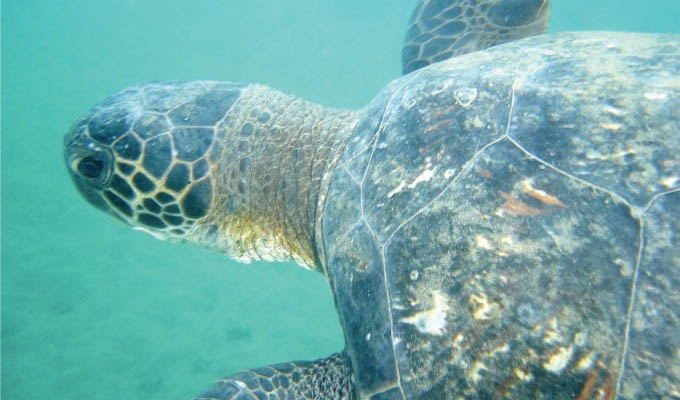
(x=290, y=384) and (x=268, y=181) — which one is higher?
(x=268, y=181)

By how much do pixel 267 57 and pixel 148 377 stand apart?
41.6 ft

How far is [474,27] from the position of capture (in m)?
3.18

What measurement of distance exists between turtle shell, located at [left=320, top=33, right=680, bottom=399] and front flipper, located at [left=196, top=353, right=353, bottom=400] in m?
0.49

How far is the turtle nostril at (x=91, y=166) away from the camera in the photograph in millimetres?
2359

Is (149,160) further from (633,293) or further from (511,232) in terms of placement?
(633,293)

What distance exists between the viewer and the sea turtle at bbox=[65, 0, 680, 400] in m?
1.03

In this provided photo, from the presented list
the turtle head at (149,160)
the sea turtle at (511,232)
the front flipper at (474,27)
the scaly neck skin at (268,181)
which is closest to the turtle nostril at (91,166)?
the turtle head at (149,160)

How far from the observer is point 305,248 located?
2.43 m

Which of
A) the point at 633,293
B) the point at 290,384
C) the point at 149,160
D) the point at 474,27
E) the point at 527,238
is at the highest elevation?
the point at 474,27

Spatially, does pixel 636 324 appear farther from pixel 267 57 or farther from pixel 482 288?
pixel 267 57

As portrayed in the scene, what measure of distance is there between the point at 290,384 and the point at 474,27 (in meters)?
2.98

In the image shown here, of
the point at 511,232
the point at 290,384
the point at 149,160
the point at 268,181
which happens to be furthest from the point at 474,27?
the point at 290,384

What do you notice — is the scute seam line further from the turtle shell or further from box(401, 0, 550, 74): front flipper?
box(401, 0, 550, 74): front flipper

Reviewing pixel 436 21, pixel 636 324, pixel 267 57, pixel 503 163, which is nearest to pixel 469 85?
pixel 503 163
